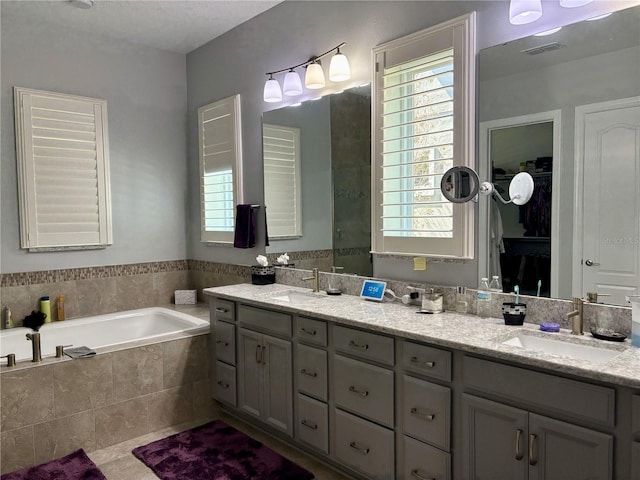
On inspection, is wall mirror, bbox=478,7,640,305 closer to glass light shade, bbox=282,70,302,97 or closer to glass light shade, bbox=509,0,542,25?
glass light shade, bbox=509,0,542,25

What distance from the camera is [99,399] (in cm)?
299

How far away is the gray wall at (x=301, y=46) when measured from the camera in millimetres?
2328

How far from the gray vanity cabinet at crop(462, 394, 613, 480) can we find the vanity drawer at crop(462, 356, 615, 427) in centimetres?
5

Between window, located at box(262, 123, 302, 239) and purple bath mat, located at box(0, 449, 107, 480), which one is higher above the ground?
window, located at box(262, 123, 302, 239)

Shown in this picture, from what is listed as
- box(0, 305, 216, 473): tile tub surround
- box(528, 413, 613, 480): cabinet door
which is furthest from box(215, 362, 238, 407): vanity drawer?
Result: box(528, 413, 613, 480): cabinet door

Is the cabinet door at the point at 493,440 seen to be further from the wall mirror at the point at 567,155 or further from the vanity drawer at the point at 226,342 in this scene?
the vanity drawer at the point at 226,342

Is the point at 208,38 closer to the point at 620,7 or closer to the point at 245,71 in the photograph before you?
the point at 245,71

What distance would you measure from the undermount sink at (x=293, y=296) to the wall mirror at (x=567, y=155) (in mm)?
1171

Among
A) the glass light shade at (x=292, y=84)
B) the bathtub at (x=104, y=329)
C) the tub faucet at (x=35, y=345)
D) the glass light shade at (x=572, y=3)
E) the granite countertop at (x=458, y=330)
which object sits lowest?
the bathtub at (x=104, y=329)

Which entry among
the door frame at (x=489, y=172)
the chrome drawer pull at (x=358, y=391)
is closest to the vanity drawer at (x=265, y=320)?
the chrome drawer pull at (x=358, y=391)

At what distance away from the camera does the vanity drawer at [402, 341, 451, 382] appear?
77.9 inches

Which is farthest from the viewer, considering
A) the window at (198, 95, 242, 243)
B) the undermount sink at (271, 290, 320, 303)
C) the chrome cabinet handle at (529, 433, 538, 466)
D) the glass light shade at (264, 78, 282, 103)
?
the window at (198, 95, 242, 243)

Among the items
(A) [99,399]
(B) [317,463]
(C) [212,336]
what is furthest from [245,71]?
(B) [317,463]

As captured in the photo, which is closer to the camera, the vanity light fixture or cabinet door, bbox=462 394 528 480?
cabinet door, bbox=462 394 528 480
